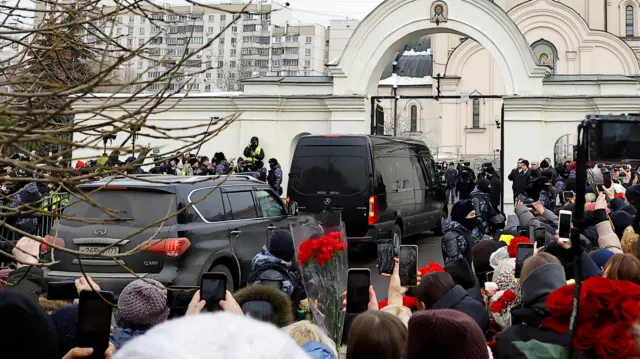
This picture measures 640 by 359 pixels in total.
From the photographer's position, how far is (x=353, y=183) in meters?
13.7

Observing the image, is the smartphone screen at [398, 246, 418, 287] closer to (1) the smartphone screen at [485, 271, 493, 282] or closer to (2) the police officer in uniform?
(1) the smartphone screen at [485, 271, 493, 282]

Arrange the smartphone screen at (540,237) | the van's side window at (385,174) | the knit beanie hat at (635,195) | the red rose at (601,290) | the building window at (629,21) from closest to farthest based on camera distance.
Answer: the red rose at (601,290) < the knit beanie hat at (635,195) < the smartphone screen at (540,237) < the van's side window at (385,174) < the building window at (629,21)

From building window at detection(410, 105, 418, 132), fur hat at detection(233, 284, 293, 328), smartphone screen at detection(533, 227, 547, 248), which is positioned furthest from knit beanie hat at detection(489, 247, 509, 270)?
Result: building window at detection(410, 105, 418, 132)

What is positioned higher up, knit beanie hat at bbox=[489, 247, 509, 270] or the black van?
the black van

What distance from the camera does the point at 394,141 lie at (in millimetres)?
15422

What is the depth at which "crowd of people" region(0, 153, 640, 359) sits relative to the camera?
56.2 inches

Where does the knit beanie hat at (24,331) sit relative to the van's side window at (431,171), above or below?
below

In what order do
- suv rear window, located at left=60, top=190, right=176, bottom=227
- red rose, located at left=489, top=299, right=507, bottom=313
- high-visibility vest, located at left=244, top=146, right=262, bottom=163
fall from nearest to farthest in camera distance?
red rose, located at left=489, top=299, right=507, bottom=313
suv rear window, located at left=60, top=190, right=176, bottom=227
high-visibility vest, located at left=244, top=146, right=262, bottom=163

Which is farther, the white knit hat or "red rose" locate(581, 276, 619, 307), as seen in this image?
"red rose" locate(581, 276, 619, 307)

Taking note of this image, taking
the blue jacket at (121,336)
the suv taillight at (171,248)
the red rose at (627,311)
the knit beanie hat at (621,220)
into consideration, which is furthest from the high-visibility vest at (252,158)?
the red rose at (627,311)

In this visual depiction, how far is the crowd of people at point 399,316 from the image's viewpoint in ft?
4.68

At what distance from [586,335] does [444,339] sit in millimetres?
536

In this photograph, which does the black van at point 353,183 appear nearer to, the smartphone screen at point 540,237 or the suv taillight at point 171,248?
the suv taillight at point 171,248

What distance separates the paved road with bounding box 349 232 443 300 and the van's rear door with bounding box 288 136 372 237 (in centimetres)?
86
